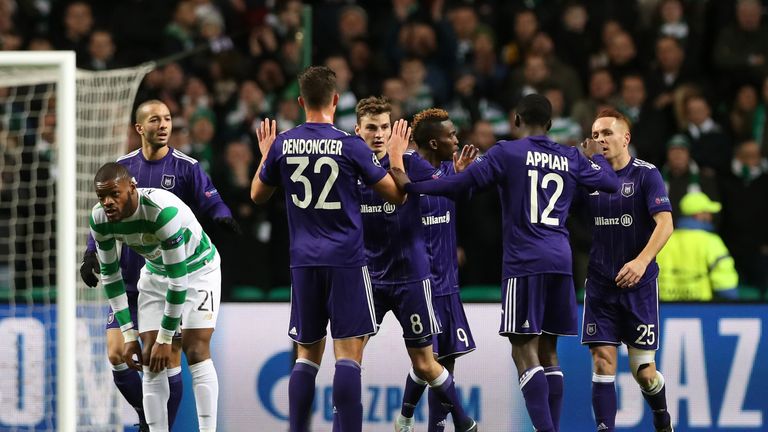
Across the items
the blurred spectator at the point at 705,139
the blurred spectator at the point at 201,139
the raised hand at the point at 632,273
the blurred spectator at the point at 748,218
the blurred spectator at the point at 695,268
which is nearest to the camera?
the raised hand at the point at 632,273

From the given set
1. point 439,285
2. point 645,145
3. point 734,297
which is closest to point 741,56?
point 645,145

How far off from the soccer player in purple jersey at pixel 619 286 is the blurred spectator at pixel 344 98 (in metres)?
4.01

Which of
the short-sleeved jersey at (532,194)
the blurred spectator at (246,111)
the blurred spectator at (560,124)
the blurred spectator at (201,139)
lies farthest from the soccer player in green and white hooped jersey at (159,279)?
the blurred spectator at (560,124)

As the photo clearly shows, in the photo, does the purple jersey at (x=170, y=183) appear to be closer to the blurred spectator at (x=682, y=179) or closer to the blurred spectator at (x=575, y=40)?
the blurred spectator at (x=682, y=179)

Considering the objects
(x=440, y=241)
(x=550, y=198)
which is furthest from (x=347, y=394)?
(x=440, y=241)

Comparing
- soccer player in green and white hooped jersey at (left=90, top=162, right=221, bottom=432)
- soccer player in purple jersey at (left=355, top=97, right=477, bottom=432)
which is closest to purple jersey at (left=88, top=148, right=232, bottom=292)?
soccer player in green and white hooped jersey at (left=90, top=162, right=221, bottom=432)

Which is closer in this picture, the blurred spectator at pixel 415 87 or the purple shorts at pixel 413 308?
the purple shorts at pixel 413 308

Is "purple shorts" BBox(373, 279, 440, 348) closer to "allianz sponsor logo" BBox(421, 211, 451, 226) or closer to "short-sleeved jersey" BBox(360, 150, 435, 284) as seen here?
"short-sleeved jersey" BBox(360, 150, 435, 284)

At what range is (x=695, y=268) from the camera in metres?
9.99

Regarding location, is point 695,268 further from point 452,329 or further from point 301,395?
point 301,395

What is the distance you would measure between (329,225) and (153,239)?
1.07m

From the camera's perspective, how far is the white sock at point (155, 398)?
300 inches

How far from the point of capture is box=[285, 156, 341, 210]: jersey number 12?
689 centimetres

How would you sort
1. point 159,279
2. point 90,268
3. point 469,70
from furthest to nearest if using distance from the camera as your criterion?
point 469,70
point 90,268
point 159,279
